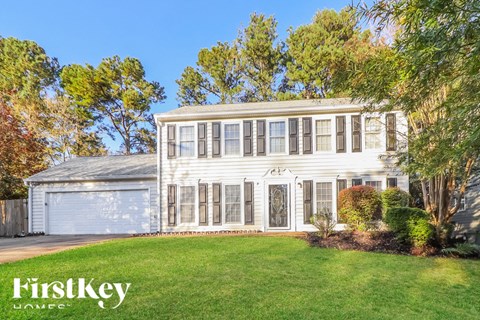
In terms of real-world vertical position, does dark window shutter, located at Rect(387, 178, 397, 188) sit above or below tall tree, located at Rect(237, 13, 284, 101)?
below

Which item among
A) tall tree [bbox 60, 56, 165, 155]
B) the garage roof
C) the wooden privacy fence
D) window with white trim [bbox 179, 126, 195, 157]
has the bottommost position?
the wooden privacy fence

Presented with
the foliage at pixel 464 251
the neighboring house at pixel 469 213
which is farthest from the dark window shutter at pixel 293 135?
the neighboring house at pixel 469 213

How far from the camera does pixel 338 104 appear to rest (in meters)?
11.4

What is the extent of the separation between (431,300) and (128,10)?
1771 centimetres

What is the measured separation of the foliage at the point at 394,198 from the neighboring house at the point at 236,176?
72cm

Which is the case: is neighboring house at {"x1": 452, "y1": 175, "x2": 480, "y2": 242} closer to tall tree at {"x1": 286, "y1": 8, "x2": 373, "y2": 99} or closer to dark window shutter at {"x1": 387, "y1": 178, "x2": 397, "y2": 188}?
dark window shutter at {"x1": 387, "y1": 178, "x2": 397, "y2": 188}

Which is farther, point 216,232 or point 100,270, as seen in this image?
point 216,232

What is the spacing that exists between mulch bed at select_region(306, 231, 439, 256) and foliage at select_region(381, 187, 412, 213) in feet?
4.11

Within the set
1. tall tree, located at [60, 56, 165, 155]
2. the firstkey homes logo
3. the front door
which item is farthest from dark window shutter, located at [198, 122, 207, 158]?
tall tree, located at [60, 56, 165, 155]

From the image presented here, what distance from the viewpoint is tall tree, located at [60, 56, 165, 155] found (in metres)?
21.4

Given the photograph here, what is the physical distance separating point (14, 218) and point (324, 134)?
13879 millimetres

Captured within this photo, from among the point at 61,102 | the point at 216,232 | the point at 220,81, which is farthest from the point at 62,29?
the point at 216,232

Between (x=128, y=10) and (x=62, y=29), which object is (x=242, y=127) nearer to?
(x=128, y=10)

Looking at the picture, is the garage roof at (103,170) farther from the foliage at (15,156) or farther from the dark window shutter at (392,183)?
the dark window shutter at (392,183)
